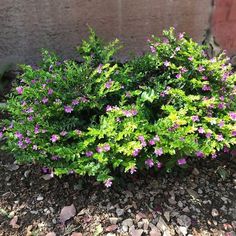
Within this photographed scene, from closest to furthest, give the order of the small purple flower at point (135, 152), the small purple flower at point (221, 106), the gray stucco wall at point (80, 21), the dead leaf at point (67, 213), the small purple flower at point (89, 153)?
1. the small purple flower at point (135, 152)
2. the small purple flower at point (89, 153)
3. the dead leaf at point (67, 213)
4. the small purple flower at point (221, 106)
5. the gray stucco wall at point (80, 21)

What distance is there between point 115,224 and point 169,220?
329mm

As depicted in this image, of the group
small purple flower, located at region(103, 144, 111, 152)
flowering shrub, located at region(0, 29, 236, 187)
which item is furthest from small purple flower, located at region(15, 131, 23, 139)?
small purple flower, located at region(103, 144, 111, 152)

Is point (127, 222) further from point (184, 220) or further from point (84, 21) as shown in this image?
point (84, 21)

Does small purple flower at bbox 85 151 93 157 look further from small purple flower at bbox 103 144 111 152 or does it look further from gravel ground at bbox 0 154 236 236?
gravel ground at bbox 0 154 236 236

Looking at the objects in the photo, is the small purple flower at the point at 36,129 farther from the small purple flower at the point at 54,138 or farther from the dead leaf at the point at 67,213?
the dead leaf at the point at 67,213

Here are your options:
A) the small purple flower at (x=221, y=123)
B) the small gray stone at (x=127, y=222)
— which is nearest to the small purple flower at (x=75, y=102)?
the small gray stone at (x=127, y=222)

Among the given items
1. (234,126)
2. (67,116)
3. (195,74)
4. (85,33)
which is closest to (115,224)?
(67,116)

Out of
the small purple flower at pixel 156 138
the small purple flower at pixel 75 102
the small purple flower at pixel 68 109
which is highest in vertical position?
the small purple flower at pixel 75 102

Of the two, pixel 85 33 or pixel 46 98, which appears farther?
pixel 85 33

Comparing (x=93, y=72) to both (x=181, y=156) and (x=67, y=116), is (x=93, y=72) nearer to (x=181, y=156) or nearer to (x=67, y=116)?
(x=67, y=116)

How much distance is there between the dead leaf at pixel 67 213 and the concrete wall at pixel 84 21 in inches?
64.7

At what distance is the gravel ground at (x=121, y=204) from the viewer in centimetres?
231

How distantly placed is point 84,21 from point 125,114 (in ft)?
4.77

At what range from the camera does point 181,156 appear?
2.31 m
